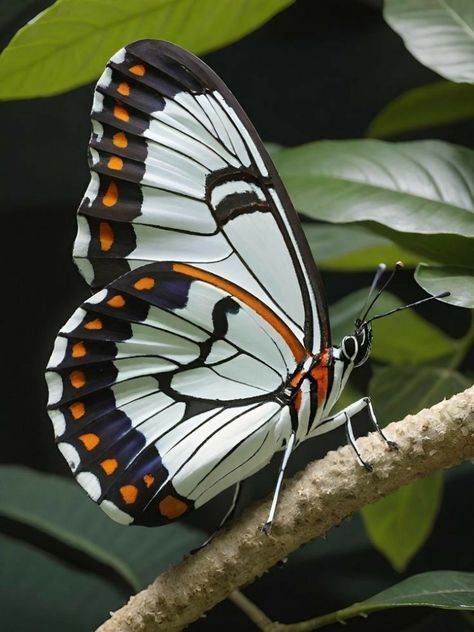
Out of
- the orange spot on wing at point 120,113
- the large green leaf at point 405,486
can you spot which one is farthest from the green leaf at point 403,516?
the orange spot on wing at point 120,113

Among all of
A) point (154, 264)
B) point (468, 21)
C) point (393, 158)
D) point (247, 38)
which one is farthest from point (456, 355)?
point (247, 38)

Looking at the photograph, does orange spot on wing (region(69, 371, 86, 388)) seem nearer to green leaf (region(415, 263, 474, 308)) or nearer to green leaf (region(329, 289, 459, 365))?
green leaf (region(415, 263, 474, 308))

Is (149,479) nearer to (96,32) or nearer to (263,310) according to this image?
(263,310)

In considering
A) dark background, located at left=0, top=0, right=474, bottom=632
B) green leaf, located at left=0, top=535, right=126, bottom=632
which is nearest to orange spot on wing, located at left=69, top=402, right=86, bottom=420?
green leaf, located at left=0, top=535, right=126, bottom=632

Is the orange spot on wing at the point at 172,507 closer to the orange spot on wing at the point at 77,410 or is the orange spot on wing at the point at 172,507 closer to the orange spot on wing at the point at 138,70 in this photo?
the orange spot on wing at the point at 77,410

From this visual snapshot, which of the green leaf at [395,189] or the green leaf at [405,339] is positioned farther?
the green leaf at [405,339]

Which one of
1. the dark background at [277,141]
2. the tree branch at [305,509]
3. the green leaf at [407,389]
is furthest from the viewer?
the dark background at [277,141]

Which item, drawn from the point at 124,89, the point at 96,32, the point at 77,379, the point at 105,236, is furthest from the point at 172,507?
the point at 96,32
